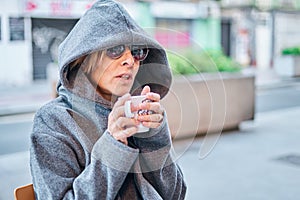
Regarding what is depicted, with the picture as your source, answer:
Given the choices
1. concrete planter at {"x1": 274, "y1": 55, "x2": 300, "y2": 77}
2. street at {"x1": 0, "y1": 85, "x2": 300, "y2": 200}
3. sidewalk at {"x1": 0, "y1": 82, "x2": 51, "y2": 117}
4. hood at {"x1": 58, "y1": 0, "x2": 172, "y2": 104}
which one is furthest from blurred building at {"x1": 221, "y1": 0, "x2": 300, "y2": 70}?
hood at {"x1": 58, "y1": 0, "x2": 172, "y2": 104}

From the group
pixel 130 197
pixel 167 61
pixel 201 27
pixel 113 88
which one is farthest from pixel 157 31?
pixel 201 27

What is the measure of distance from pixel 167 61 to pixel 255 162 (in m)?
4.70

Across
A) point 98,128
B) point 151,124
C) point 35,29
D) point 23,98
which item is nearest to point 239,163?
point 98,128

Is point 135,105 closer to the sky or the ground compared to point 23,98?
closer to the sky

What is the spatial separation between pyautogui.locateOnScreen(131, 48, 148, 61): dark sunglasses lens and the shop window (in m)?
14.7

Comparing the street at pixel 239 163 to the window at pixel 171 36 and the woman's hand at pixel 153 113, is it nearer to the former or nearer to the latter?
the window at pixel 171 36

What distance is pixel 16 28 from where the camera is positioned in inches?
602

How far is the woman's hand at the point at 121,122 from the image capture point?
1.06 metres

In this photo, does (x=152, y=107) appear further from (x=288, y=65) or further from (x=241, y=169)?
(x=288, y=65)

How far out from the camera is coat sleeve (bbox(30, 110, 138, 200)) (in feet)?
3.71

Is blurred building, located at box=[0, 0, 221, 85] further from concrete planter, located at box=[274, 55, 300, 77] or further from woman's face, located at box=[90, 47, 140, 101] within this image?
woman's face, located at box=[90, 47, 140, 101]

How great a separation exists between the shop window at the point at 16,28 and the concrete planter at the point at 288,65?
9.85 metres

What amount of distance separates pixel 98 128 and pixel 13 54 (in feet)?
48.3

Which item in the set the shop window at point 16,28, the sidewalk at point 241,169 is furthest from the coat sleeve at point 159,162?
the shop window at point 16,28
